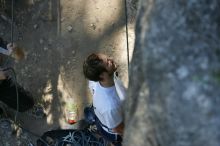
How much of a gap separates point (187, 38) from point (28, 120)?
3.88 meters

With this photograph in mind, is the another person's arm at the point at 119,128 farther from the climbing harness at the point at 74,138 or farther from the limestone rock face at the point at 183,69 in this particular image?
the limestone rock face at the point at 183,69

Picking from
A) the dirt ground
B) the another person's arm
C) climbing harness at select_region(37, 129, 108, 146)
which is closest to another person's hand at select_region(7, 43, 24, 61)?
the dirt ground

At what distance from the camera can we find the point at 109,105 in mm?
3334

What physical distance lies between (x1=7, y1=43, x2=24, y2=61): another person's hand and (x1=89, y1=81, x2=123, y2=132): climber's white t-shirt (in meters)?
1.68

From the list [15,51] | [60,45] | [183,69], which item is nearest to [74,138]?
[15,51]

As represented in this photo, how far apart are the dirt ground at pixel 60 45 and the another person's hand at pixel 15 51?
0.82 feet

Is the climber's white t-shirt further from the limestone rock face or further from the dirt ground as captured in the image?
the dirt ground

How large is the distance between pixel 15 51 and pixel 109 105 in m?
2.05

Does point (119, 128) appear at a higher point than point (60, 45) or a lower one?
lower

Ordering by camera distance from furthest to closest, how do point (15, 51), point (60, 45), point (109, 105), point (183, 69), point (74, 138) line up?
point (60, 45), point (15, 51), point (74, 138), point (109, 105), point (183, 69)

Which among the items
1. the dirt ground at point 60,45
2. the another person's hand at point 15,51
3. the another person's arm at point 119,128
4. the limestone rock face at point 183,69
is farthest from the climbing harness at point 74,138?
the limestone rock face at point 183,69

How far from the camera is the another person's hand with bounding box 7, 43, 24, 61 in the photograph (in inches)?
189

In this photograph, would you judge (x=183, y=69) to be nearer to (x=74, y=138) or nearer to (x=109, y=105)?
(x=109, y=105)

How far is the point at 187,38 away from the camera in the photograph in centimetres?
205
